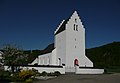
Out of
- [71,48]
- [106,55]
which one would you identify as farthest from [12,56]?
[106,55]

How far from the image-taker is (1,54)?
40.6 metres

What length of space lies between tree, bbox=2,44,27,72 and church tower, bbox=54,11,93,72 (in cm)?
1143

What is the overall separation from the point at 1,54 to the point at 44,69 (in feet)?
26.5

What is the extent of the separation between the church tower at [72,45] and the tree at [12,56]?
37.5 ft

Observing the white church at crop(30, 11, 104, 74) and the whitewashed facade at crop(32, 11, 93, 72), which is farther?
the whitewashed facade at crop(32, 11, 93, 72)

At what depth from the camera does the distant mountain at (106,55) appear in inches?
2501

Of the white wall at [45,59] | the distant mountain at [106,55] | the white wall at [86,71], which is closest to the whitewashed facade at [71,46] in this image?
the white wall at [45,59]

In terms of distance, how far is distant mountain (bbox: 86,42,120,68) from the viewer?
63.5 meters

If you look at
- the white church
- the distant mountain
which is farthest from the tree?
the distant mountain

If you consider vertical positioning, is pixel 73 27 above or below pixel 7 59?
above

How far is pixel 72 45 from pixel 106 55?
19407mm

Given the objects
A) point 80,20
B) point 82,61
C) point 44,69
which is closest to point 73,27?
point 80,20

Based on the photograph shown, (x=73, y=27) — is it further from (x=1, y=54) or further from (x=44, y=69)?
(x=1, y=54)

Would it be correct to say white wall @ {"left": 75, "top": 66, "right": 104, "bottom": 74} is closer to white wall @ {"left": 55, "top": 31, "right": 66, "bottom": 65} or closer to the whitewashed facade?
the whitewashed facade
